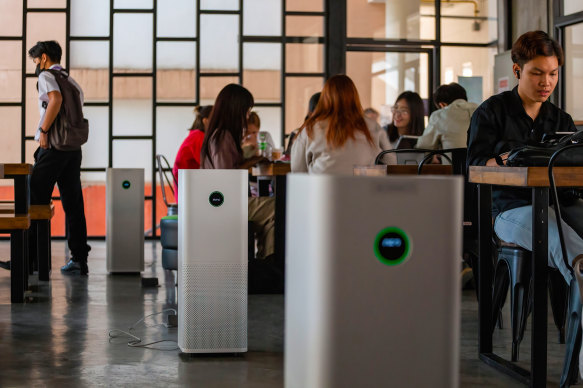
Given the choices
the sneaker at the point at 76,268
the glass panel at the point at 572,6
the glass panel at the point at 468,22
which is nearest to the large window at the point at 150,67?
the glass panel at the point at 468,22

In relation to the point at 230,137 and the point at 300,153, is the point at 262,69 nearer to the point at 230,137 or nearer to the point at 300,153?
the point at 230,137

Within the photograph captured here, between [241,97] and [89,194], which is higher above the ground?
[241,97]

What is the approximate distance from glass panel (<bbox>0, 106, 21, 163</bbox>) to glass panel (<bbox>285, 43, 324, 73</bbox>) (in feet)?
9.82

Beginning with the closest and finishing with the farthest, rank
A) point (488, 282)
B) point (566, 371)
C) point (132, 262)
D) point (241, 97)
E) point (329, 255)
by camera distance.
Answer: point (329, 255), point (566, 371), point (488, 282), point (241, 97), point (132, 262)

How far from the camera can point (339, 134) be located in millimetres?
4250

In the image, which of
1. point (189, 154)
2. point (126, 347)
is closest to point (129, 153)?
point (189, 154)

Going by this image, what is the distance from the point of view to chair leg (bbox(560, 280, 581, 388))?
246 cm

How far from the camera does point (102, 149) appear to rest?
8.88m

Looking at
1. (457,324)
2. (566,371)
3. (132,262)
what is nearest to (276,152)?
(132,262)

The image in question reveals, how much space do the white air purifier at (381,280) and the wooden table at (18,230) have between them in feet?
11.0

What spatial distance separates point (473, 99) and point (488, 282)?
6048 millimetres

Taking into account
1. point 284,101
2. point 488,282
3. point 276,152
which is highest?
point 284,101

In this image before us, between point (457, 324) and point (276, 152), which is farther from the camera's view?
point (276, 152)

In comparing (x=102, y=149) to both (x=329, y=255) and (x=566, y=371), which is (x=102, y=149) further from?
(x=329, y=255)
